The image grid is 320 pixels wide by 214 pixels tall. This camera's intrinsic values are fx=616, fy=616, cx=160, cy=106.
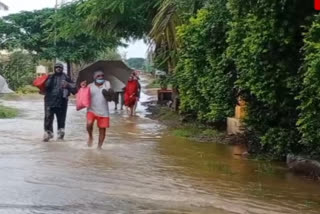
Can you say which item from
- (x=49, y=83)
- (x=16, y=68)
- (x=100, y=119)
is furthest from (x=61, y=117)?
(x=16, y=68)

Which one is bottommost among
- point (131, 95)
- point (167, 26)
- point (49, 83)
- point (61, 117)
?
point (61, 117)

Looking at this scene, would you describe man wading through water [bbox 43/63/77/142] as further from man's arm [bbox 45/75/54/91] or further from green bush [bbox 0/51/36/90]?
green bush [bbox 0/51/36/90]

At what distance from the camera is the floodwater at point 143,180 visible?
23.7 feet

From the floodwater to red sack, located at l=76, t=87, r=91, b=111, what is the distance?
90 cm

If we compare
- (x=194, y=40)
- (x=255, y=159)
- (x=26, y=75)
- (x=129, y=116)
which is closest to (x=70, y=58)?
(x=26, y=75)

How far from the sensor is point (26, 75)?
44.9 m

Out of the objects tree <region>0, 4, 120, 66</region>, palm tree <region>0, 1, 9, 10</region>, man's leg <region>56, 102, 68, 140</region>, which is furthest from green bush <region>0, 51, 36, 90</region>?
man's leg <region>56, 102, 68, 140</region>

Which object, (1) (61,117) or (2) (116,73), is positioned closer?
(1) (61,117)

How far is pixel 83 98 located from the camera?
40.9ft

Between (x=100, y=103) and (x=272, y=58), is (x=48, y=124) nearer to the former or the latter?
(x=100, y=103)

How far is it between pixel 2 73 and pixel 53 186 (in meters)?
35.9

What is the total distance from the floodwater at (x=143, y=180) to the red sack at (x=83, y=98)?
899 millimetres

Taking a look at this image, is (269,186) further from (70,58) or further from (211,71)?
(70,58)

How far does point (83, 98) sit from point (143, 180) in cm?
390
